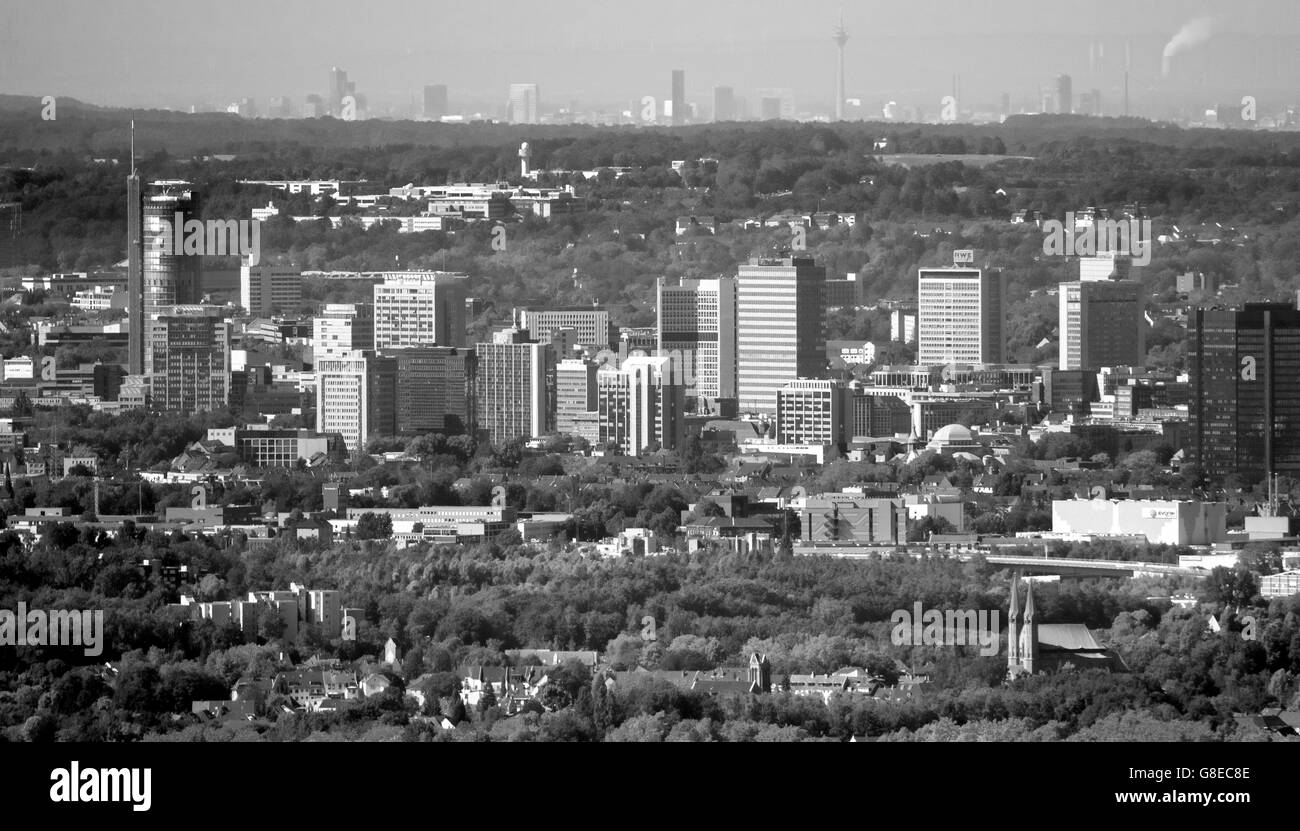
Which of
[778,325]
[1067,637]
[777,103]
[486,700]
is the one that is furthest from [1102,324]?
[486,700]

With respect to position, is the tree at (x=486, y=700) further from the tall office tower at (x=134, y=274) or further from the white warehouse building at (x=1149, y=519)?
the tall office tower at (x=134, y=274)

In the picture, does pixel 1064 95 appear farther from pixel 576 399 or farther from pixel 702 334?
pixel 702 334

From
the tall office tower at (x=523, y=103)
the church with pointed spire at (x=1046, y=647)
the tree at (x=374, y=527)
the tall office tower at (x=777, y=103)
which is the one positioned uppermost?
the tall office tower at (x=777, y=103)

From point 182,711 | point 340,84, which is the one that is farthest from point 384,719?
point 340,84

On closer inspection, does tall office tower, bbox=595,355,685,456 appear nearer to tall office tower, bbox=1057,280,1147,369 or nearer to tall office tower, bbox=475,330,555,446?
tall office tower, bbox=475,330,555,446

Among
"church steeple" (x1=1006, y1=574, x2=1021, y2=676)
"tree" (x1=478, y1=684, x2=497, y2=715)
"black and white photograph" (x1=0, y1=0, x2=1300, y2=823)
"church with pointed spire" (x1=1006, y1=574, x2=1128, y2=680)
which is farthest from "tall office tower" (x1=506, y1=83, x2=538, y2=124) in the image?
"tree" (x1=478, y1=684, x2=497, y2=715)

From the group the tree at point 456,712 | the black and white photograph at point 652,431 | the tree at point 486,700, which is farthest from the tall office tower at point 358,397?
the tree at point 456,712
